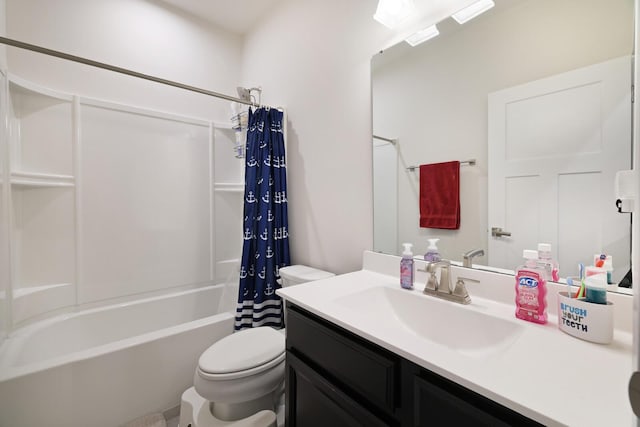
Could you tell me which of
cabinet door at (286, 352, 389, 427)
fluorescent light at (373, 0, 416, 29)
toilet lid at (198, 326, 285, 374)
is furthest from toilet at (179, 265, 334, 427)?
fluorescent light at (373, 0, 416, 29)

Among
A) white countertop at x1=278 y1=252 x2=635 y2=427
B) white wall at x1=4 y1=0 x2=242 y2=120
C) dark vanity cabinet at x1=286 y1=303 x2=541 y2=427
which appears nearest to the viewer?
white countertop at x1=278 y1=252 x2=635 y2=427

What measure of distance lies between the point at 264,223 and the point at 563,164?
149cm

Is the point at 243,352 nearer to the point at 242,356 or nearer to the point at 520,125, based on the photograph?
the point at 242,356

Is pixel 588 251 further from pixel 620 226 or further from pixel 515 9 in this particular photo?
pixel 515 9

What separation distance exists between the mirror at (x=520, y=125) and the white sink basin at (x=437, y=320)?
0.26 meters

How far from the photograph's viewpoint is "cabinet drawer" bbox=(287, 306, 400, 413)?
2.22 ft

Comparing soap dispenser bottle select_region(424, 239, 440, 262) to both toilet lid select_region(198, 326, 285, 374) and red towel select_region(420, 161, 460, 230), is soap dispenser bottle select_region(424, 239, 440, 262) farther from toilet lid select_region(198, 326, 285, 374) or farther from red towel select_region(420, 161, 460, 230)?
toilet lid select_region(198, 326, 285, 374)

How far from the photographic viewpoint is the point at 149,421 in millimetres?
1391

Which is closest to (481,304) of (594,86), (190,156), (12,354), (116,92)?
(594,86)

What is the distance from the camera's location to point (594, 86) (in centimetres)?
79

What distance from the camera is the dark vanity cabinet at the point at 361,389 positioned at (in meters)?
0.55

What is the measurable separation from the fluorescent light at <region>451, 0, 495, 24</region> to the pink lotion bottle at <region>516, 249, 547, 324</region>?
953 millimetres

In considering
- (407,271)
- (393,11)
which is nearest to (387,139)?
(393,11)

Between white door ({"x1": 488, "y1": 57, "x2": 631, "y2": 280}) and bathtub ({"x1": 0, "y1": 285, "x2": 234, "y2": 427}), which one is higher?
white door ({"x1": 488, "y1": 57, "x2": 631, "y2": 280})
